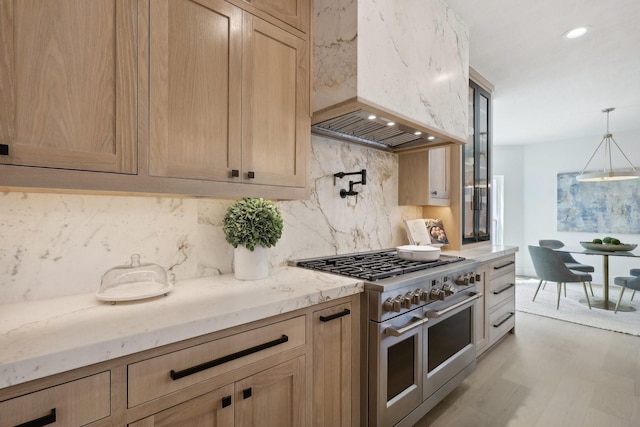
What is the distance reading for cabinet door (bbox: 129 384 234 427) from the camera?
0.90 m

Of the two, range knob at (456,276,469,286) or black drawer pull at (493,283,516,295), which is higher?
range knob at (456,276,469,286)

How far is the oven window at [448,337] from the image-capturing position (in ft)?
5.93

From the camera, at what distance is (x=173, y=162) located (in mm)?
1175

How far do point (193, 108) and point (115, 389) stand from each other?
0.99 metres

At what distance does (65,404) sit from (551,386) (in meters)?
2.96

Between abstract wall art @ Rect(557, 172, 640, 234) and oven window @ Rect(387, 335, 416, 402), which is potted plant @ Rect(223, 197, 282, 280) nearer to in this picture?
oven window @ Rect(387, 335, 416, 402)

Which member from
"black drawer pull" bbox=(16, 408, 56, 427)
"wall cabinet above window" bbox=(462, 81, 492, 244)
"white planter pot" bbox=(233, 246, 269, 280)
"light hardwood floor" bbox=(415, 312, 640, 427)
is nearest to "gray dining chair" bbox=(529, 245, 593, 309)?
"light hardwood floor" bbox=(415, 312, 640, 427)

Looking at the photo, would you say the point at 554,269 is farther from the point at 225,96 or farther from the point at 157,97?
the point at 157,97

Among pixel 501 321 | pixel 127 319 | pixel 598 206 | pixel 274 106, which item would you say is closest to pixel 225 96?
pixel 274 106

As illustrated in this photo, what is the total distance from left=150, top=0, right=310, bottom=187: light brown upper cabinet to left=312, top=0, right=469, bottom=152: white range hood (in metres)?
0.18

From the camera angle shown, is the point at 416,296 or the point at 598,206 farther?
the point at 598,206

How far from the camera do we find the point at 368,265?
1.86 m

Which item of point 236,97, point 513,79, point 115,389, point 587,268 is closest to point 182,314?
point 115,389

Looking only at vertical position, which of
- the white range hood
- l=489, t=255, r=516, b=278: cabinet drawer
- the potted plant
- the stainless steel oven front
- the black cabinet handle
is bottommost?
the stainless steel oven front
